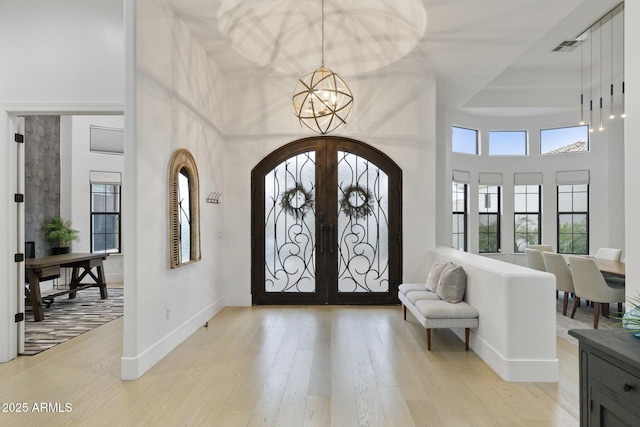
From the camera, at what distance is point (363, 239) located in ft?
19.6

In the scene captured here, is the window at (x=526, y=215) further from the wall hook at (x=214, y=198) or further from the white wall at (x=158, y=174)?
the white wall at (x=158, y=174)

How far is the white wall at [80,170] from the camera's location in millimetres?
7934

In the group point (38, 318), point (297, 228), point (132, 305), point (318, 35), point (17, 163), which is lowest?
point (38, 318)

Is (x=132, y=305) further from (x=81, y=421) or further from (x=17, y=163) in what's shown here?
(x=17, y=163)

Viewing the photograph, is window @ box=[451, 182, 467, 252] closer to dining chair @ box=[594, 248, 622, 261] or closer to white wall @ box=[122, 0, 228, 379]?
dining chair @ box=[594, 248, 622, 261]

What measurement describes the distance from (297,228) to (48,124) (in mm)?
5414

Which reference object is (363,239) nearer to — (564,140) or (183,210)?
(183,210)

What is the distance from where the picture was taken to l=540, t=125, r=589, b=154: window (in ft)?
29.2

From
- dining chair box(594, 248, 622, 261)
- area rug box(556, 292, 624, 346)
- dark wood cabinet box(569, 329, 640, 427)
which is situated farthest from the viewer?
dining chair box(594, 248, 622, 261)

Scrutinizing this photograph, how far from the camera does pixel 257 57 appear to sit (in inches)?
212

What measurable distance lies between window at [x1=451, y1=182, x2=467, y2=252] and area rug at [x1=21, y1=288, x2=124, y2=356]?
6.84 metres

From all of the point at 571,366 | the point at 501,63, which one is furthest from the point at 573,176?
the point at 571,366

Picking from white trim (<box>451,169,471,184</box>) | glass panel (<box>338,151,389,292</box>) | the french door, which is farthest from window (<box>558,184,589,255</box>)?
glass panel (<box>338,151,389,292</box>)

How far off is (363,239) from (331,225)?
517 millimetres
